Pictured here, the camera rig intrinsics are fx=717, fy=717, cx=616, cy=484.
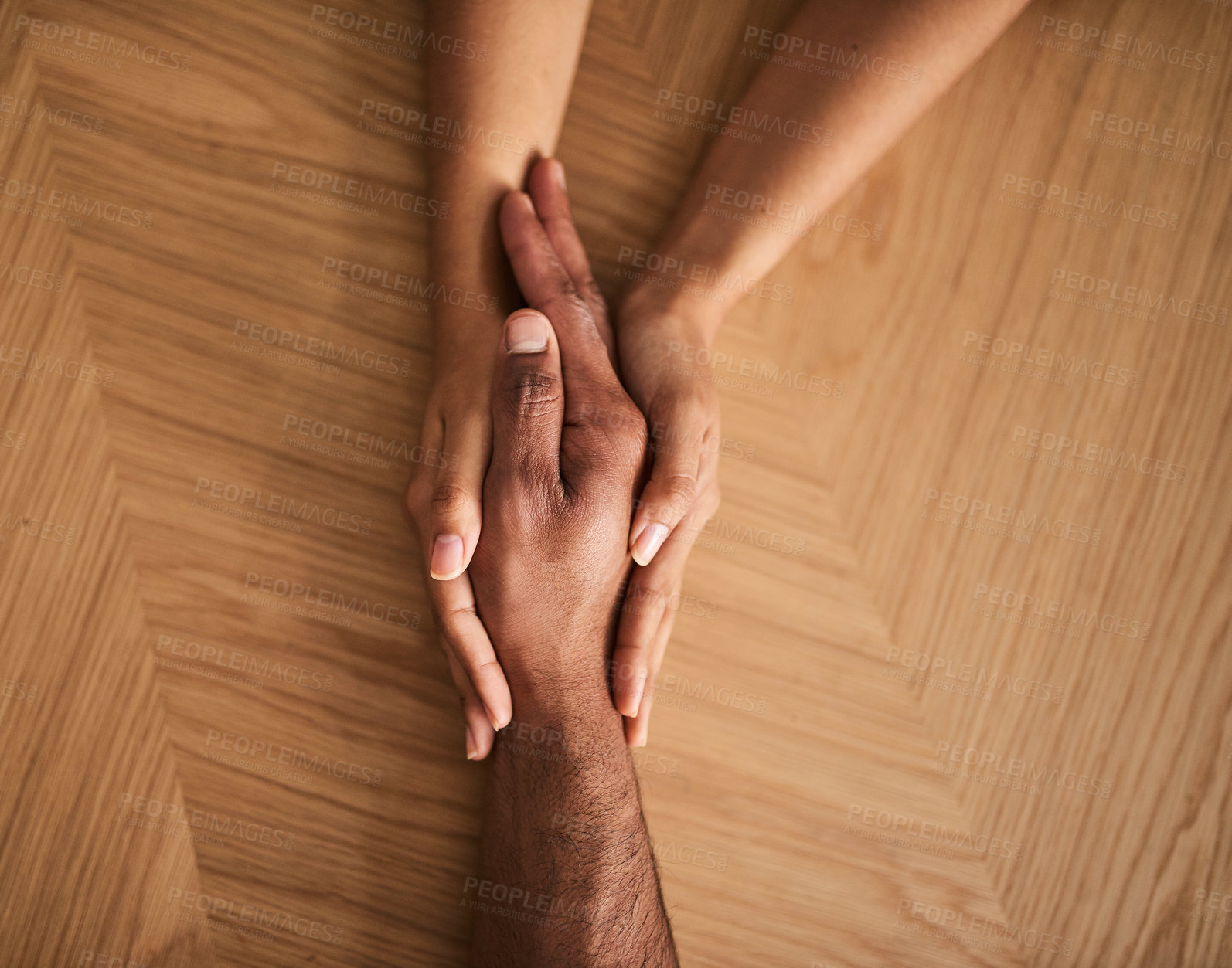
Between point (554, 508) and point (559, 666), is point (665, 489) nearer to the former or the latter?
point (554, 508)

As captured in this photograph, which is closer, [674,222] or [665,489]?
[665,489]

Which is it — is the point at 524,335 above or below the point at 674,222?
below

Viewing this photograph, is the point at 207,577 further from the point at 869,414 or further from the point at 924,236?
the point at 924,236

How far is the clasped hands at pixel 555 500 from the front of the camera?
2.44 feet

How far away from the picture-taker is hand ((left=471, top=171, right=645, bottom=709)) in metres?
0.74

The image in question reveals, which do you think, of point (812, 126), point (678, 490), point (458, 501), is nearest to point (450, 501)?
point (458, 501)

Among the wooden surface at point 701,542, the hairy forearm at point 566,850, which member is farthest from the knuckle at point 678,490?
the hairy forearm at point 566,850

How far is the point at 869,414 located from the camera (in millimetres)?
888

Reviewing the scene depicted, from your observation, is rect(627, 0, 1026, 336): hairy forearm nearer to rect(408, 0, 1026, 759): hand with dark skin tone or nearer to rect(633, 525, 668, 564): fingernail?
rect(408, 0, 1026, 759): hand with dark skin tone

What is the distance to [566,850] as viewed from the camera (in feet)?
2.41

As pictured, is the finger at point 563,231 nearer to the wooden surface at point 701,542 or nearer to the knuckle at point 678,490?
the wooden surface at point 701,542

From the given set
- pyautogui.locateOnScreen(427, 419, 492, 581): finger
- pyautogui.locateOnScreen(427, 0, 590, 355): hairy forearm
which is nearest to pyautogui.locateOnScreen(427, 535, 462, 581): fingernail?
pyautogui.locateOnScreen(427, 419, 492, 581): finger

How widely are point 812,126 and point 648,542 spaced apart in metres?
0.51

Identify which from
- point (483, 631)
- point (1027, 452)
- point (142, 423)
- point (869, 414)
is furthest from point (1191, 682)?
point (142, 423)
